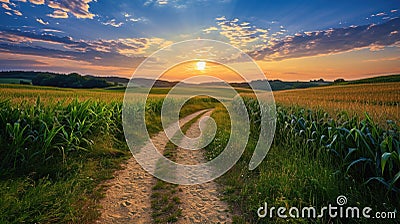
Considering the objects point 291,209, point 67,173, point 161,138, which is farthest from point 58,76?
point 291,209

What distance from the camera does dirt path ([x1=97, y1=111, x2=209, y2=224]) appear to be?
4457 mm

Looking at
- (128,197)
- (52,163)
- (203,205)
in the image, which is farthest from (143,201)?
(52,163)

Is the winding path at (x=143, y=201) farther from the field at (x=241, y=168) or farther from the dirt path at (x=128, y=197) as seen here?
the field at (x=241, y=168)

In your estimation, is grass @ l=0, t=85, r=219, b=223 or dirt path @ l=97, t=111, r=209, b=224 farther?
dirt path @ l=97, t=111, r=209, b=224

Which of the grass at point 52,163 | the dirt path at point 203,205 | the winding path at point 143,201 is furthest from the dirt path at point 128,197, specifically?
the dirt path at point 203,205

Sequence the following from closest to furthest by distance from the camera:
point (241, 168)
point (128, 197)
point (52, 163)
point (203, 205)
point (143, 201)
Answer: point (203, 205), point (143, 201), point (128, 197), point (52, 163), point (241, 168)

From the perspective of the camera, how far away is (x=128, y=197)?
5.29 m

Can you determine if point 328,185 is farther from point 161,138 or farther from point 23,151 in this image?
point 161,138

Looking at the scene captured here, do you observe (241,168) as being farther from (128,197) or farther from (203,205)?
(128,197)

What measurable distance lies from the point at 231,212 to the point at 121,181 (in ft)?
10.4

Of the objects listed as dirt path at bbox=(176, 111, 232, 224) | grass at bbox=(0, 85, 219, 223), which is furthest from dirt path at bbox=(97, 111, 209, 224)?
dirt path at bbox=(176, 111, 232, 224)

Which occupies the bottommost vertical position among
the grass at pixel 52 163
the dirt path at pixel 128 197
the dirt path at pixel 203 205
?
the dirt path at pixel 128 197

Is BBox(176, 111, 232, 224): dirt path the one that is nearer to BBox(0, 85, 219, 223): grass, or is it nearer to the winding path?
the winding path

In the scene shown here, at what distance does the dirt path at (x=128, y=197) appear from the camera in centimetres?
446
